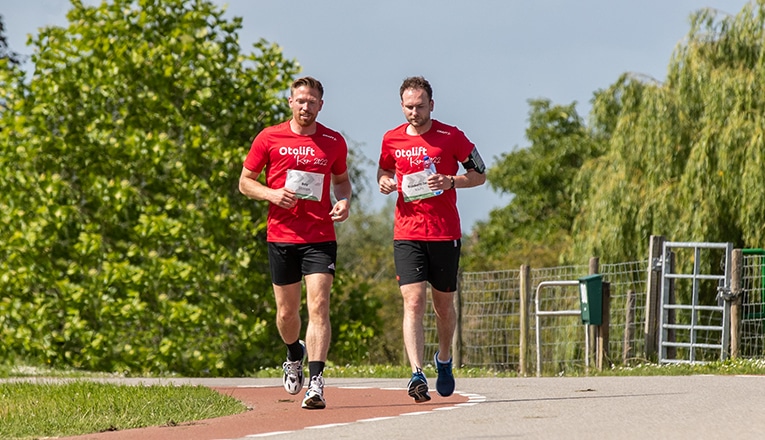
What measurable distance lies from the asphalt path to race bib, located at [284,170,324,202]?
168 cm

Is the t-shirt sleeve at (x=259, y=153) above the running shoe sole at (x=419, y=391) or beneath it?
above

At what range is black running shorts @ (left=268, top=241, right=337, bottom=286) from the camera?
10.3m

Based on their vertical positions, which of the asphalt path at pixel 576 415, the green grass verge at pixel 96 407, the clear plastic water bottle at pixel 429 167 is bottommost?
the green grass verge at pixel 96 407

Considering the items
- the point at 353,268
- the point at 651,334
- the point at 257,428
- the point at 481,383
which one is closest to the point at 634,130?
the point at 651,334

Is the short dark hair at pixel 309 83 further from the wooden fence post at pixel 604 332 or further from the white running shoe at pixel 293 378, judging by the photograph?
the wooden fence post at pixel 604 332

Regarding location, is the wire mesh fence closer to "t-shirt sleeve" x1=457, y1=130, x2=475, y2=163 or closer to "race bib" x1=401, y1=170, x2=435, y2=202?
"t-shirt sleeve" x1=457, y1=130, x2=475, y2=163

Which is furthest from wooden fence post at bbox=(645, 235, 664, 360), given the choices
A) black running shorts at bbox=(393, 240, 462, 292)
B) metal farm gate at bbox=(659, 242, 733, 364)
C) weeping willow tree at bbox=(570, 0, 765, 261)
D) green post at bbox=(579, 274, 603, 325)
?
black running shorts at bbox=(393, 240, 462, 292)

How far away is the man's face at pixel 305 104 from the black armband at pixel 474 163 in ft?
4.24

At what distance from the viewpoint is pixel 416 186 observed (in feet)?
33.6

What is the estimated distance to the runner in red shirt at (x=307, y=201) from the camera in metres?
10.2

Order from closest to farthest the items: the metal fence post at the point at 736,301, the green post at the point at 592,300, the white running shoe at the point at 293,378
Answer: the white running shoe at the point at 293,378
the green post at the point at 592,300
the metal fence post at the point at 736,301

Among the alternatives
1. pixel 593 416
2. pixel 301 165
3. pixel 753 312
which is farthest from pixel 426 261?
pixel 753 312

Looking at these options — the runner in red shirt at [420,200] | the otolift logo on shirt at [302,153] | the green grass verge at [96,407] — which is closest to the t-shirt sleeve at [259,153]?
the otolift logo on shirt at [302,153]

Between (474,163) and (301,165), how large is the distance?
1.43 metres
